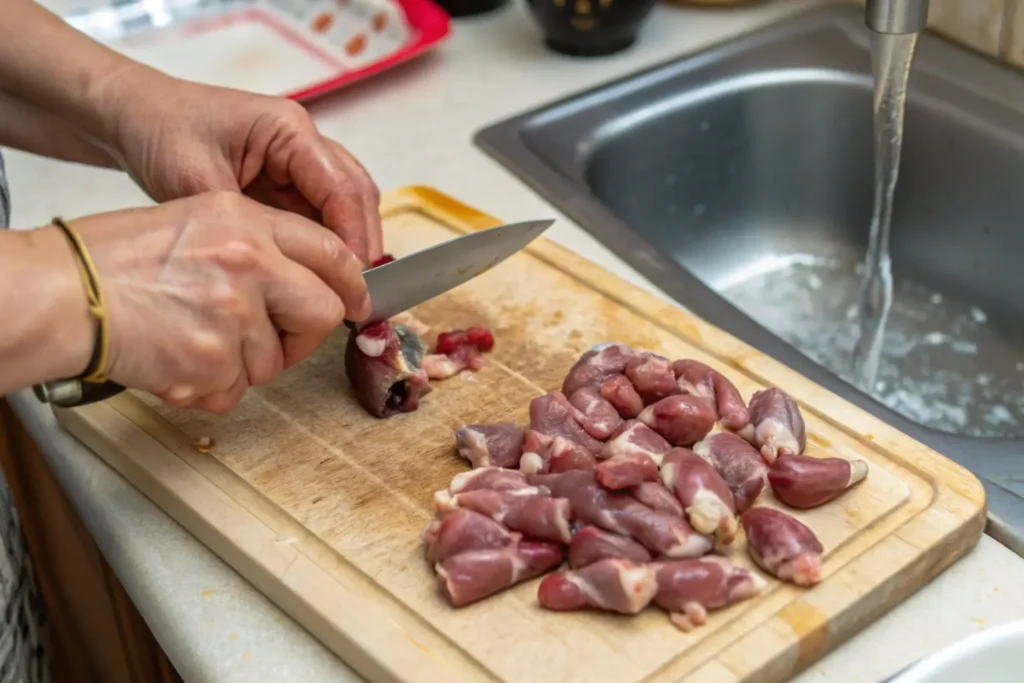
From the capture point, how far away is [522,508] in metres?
0.97

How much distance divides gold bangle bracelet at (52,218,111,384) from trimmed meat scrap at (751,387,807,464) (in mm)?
563

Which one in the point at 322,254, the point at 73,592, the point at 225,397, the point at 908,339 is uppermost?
the point at 322,254

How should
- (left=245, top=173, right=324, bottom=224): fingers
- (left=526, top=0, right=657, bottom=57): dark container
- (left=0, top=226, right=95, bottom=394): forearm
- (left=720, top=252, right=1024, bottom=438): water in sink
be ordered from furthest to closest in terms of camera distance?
(left=526, top=0, right=657, bottom=57): dark container < (left=720, top=252, right=1024, bottom=438): water in sink < (left=245, top=173, right=324, bottom=224): fingers < (left=0, top=226, right=95, bottom=394): forearm

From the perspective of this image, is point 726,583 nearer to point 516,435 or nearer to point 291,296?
point 516,435

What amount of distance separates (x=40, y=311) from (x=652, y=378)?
55 centimetres

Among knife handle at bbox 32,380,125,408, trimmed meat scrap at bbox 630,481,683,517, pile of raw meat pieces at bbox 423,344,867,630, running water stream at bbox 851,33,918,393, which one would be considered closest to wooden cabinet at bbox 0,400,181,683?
knife handle at bbox 32,380,125,408

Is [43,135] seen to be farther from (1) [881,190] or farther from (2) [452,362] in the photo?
(1) [881,190]

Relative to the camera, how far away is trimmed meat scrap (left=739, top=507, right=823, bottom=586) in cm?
91

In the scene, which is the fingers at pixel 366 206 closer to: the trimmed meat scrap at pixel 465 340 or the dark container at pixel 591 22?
the trimmed meat scrap at pixel 465 340

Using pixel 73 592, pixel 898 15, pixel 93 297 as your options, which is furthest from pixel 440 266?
pixel 73 592

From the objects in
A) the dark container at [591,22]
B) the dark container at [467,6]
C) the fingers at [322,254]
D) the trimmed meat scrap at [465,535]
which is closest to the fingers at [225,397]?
the fingers at [322,254]

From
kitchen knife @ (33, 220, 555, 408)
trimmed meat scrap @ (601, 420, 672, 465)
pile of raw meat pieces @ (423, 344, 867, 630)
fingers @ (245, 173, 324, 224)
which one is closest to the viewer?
pile of raw meat pieces @ (423, 344, 867, 630)

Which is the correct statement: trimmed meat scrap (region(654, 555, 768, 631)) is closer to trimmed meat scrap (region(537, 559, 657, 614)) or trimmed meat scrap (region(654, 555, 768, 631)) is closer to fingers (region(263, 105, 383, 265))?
trimmed meat scrap (region(537, 559, 657, 614))

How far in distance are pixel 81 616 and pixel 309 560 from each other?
2.13ft
